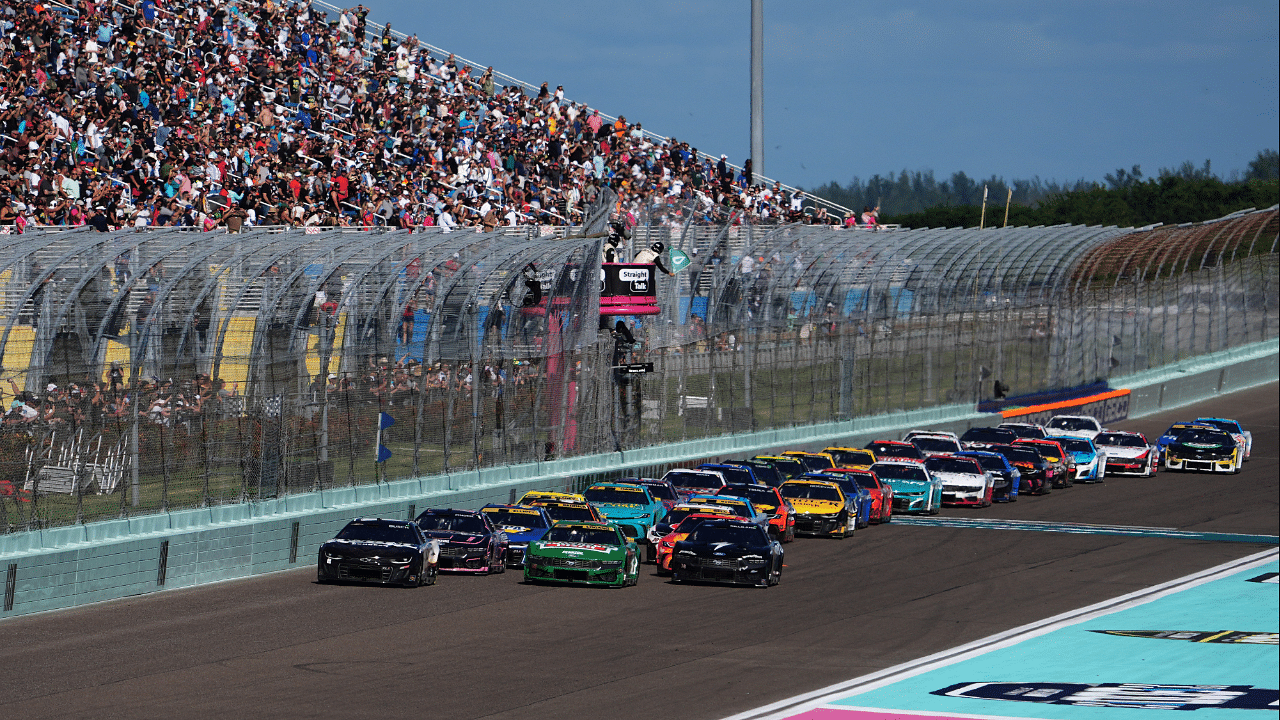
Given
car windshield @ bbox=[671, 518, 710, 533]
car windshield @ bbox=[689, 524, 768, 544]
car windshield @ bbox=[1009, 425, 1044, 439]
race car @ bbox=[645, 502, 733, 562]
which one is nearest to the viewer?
car windshield @ bbox=[689, 524, 768, 544]

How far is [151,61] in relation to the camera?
3531 cm

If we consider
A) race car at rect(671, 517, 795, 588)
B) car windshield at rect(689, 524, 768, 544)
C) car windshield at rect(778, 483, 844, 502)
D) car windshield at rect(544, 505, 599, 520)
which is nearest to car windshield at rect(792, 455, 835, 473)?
car windshield at rect(778, 483, 844, 502)

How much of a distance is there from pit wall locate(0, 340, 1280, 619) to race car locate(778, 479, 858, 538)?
15.6 feet

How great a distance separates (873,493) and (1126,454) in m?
12.6

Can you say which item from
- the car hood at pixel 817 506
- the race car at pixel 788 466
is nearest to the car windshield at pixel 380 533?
the car hood at pixel 817 506

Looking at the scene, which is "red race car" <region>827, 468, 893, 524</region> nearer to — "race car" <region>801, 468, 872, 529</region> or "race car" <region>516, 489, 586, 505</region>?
"race car" <region>801, 468, 872, 529</region>

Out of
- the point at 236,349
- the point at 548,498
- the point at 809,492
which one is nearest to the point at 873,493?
the point at 809,492

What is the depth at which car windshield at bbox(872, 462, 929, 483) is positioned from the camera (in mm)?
37656

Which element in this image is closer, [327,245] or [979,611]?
[979,611]

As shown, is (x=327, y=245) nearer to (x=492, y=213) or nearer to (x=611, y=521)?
(x=611, y=521)

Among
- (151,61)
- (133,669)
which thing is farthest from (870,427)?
(133,669)

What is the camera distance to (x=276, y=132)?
3697 cm

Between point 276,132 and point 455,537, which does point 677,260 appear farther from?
point 455,537

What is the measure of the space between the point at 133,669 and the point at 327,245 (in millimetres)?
11527
